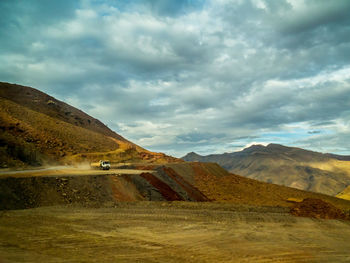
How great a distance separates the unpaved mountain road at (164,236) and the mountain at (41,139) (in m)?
24.9

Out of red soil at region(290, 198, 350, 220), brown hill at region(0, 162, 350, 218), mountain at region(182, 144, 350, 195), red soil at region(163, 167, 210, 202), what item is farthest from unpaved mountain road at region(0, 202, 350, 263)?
mountain at region(182, 144, 350, 195)

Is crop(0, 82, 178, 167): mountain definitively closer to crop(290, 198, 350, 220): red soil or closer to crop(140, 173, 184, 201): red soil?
crop(140, 173, 184, 201): red soil

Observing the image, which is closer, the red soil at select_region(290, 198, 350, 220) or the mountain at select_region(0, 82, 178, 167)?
the red soil at select_region(290, 198, 350, 220)

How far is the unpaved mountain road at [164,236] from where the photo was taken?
30.0 feet

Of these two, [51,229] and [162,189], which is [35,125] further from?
[51,229]

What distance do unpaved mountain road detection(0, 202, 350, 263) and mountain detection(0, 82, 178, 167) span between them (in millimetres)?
24943

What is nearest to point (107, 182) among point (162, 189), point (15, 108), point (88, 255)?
point (162, 189)

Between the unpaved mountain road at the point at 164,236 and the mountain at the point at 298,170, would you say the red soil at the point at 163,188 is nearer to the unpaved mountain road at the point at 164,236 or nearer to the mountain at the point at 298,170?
the unpaved mountain road at the point at 164,236

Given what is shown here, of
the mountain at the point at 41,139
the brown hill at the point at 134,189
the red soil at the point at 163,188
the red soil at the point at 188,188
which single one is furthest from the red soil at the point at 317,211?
the mountain at the point at 41,139

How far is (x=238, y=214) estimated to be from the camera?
17.1m

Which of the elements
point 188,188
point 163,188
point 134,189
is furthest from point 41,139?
point 163,188

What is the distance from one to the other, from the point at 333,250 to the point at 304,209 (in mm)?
8581

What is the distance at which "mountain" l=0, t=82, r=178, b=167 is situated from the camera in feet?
A: 131

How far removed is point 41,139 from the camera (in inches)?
2190
